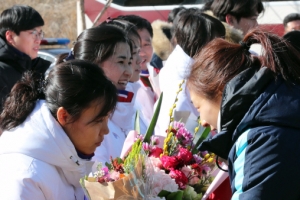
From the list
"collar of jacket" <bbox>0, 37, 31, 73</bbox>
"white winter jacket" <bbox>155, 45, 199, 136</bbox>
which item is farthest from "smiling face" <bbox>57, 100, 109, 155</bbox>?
"collar of jacket" <bbox>0, 37, 31, 73</bbox>

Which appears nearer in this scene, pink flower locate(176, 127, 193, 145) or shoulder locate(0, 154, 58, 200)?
shoulder locate(0, 154, 58, 200)

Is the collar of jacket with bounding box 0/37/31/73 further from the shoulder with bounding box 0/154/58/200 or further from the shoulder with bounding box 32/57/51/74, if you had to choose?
the shoulder with bounding box 0/154/58/200

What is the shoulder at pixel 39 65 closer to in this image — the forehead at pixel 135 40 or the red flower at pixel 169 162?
the forehead at pixel 135 40

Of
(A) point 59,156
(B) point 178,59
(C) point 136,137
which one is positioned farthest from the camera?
(B) point 178,59

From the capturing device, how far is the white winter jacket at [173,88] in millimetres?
3336

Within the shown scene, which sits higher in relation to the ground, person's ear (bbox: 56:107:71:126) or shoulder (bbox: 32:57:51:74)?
person's ear (bbox: 56:107:71:126)

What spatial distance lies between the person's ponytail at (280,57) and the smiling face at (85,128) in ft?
2.64

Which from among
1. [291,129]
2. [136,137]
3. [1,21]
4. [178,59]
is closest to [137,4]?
[1,21]

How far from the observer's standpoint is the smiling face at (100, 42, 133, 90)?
335 cm

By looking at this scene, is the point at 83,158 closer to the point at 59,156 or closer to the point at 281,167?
the point at 59,156

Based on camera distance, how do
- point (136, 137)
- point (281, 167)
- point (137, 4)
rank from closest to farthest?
1. point (281, 167)
2. point (136, 137)
3. point (137, 4)

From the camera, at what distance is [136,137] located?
256 centimetres

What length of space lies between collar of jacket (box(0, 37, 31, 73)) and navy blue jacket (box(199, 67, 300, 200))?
2.88 meters

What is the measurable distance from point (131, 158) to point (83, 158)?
345 millimetres
